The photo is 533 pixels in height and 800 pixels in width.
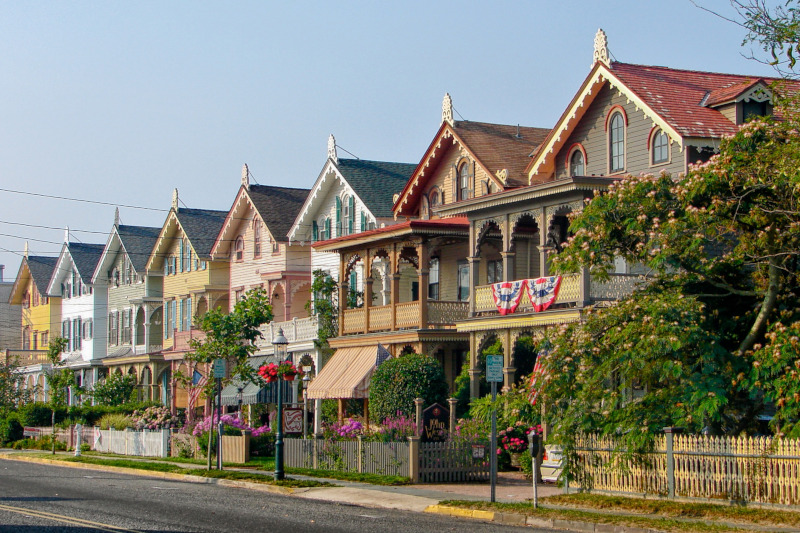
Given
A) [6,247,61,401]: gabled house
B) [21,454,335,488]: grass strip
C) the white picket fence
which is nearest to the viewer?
[21,454,335,488]: grass strip

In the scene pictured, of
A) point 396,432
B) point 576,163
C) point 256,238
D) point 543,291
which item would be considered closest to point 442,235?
point 576,163

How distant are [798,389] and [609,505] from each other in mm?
3714

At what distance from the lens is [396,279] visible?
37094mm

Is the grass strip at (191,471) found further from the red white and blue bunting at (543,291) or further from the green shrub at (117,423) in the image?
the red white and blue bunting at (543,291)

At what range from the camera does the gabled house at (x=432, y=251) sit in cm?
3575

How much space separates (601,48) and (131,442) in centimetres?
A: 2195

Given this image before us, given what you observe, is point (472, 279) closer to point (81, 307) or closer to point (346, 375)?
point (346, 375)

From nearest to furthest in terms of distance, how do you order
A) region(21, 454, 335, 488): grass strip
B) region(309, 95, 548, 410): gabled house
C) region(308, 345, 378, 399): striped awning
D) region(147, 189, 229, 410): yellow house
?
1. region(21, 454, 335, 488): grass strip
2. region(309, 95, 548, 410): gabled house
3. region(308, 345, 378, 399): striped awning
4. region(147, 189, 229, 410): yellow house

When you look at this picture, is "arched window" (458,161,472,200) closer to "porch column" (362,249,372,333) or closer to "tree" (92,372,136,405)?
"porch column" (362,249,372,333)

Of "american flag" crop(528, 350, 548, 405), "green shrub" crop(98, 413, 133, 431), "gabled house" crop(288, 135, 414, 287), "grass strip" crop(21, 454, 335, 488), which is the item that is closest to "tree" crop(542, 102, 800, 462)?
"american flag" crop(528, 350, 548, 405)

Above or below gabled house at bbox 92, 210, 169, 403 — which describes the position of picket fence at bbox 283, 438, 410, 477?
below

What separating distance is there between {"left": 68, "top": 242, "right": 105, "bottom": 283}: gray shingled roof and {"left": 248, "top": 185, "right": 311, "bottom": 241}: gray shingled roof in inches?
859

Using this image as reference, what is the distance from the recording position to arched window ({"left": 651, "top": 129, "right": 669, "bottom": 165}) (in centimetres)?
3048

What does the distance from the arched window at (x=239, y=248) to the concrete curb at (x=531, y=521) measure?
32755mm
